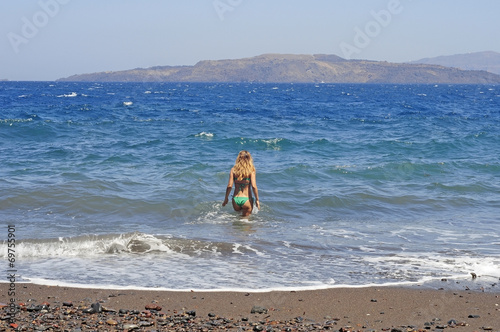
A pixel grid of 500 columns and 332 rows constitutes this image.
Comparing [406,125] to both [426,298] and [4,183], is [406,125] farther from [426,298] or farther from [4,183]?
[426,298]

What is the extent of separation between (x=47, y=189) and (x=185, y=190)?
3083 millimetres

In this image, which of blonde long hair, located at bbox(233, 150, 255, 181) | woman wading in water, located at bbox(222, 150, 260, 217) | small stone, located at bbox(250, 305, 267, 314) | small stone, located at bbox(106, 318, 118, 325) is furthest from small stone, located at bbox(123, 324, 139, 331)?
blonde long hair, located at bbox(233, 150, 255, 181)

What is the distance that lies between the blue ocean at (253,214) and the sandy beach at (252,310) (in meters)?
0.35

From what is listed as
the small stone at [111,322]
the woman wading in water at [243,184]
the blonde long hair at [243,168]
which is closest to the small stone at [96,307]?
the small stone at [111,322]

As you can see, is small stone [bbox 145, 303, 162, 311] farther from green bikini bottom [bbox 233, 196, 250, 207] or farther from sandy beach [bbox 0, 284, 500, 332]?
green bikini bottom [bbox 233, 196, 250, 207]

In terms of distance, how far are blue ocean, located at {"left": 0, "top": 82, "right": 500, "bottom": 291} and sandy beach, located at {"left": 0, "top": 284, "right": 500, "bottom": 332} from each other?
0.35 metres

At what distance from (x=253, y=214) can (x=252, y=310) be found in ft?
17.5

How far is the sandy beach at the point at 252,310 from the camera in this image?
5176mm

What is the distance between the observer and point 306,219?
10695mm

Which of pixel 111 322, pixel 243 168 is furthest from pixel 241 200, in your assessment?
pixel 111 322

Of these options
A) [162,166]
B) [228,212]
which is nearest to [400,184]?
[228,212]

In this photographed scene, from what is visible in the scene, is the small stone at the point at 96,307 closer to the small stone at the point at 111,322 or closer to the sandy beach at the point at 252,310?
the sandy beach at the point at 252,310

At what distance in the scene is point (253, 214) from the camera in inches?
431

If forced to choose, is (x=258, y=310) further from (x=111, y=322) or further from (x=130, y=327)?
(x=111, y=322)
